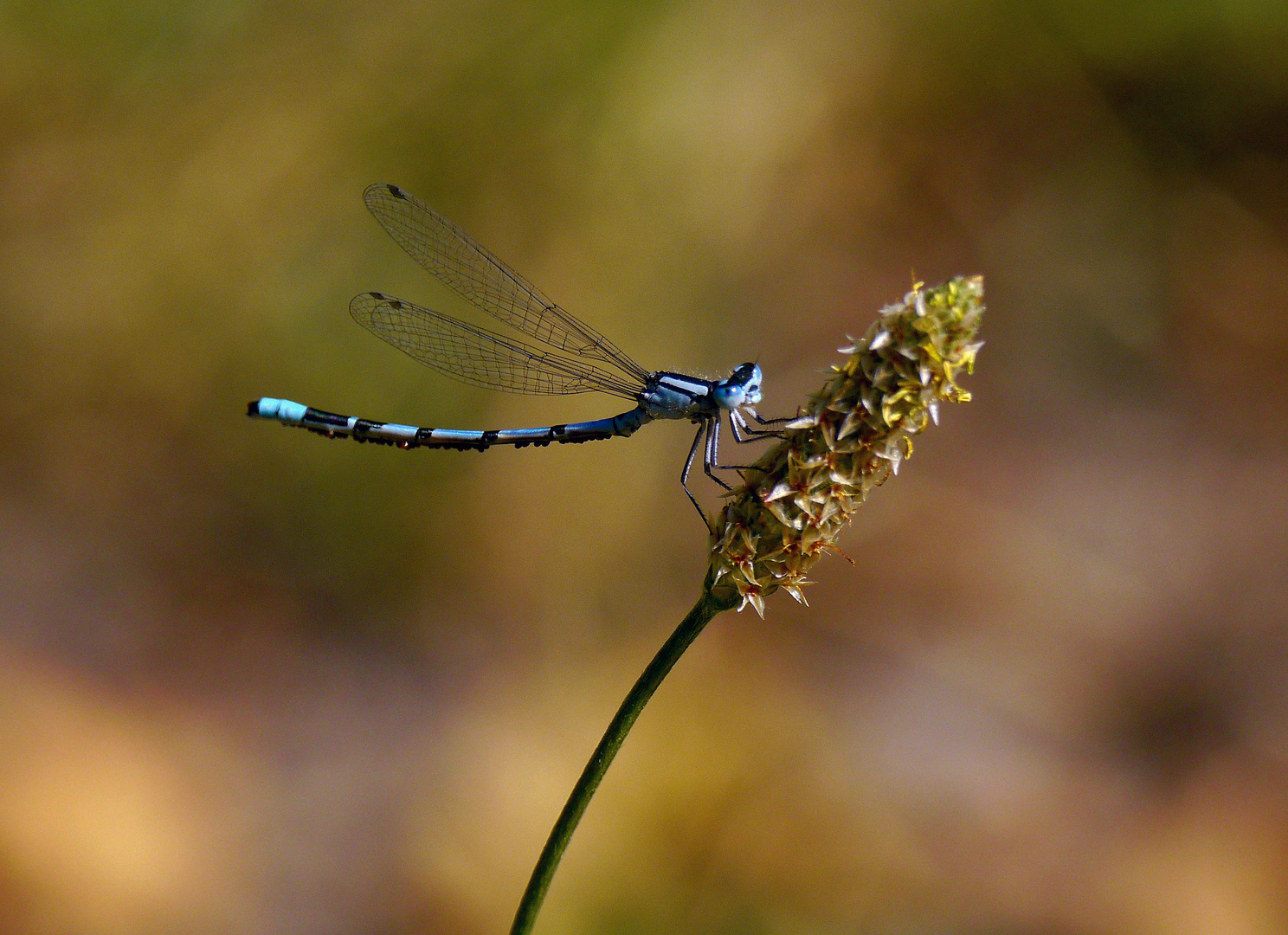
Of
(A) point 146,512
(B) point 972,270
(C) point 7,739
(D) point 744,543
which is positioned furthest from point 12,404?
(B) point 972,270

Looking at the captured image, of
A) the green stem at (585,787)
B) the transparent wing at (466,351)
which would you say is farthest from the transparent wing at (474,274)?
the green stem at (585,787)

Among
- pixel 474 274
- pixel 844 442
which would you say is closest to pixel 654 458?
pixel 474 274

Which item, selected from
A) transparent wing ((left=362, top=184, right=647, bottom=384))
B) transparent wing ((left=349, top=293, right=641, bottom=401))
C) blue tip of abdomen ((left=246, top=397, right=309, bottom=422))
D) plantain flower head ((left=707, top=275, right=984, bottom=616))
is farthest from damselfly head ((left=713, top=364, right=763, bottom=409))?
blue tip of abdomen ((left=246, top=397, right=309, bottom=422))

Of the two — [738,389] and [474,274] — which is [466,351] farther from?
[738,389]

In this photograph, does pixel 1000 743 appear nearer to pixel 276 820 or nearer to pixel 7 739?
pixel 276 820

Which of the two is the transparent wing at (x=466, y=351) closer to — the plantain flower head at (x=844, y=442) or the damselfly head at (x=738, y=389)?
the damselfly head at (x=738, y=389)
